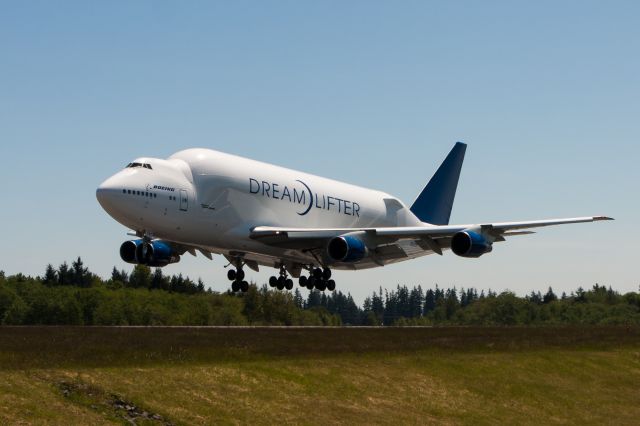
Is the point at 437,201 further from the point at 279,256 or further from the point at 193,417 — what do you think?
the point at 193,417

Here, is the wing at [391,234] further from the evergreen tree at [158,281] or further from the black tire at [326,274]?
the evergreen tree at [158,281]

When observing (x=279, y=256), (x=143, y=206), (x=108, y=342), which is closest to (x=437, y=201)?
(x=279, y=256)

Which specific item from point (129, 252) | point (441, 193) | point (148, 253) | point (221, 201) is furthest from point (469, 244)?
point (441, 193)

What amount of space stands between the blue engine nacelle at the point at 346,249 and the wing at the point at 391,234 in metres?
0.75

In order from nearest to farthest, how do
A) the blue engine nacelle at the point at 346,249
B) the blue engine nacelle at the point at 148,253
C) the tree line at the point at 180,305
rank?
1. the blue engine nacelle at the point at 148,253
2. the blue engine nacelle at the point at 346,249
3. the tree line at the point at 180,305

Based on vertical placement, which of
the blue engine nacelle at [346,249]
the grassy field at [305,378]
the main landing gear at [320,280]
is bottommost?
the grassy field at [305,378]

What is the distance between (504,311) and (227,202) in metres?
84.1

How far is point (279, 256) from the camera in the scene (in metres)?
57.2

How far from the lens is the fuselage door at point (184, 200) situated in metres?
49.5

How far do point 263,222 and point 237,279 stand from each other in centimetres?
908

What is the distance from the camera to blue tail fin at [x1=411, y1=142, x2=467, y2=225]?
71.5 m

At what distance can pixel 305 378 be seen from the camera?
40188mm

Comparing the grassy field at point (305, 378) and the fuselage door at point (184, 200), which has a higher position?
the fuselage door at point (184, 200)

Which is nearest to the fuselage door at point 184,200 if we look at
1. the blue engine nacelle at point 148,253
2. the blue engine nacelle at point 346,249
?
the blue engine nacelle at point 148,253
